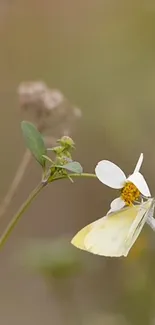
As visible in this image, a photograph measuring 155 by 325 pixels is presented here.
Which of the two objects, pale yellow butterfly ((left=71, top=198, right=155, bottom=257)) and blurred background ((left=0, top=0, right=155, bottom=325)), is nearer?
pale yellow butterfly ((left=71, top=198, right=155, bottom=257))

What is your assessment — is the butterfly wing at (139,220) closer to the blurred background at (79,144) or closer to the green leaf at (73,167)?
the green leaf at (73,167)

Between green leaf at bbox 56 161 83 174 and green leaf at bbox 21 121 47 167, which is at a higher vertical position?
green leaf at bbox 21 121 47 167

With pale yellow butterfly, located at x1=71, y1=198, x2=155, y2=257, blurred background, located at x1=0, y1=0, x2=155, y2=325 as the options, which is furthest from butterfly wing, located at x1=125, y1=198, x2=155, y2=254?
blurred background, located at x1=0, y1=0, x2=155, y2=325

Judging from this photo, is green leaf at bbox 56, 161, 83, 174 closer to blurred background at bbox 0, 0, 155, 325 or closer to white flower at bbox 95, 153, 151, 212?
white flower at bbox 95, 153, 151, 212

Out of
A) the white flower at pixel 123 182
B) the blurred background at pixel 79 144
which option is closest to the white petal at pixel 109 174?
the white flower at pixel 123 182

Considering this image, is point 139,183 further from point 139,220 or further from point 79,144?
point 79,144

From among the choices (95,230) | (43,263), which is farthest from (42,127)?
(95,230)

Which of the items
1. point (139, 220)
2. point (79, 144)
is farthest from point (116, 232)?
point (79, 144)
